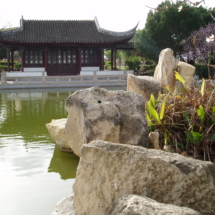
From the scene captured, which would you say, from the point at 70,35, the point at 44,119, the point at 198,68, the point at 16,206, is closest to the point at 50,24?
the point at 70,35

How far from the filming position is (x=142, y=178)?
230cm

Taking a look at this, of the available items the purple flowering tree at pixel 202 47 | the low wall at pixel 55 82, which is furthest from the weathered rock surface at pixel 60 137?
the purple flowering tree at pixel 202 47

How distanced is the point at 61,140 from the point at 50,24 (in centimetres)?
1989

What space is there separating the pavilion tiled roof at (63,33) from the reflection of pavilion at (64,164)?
17.3m

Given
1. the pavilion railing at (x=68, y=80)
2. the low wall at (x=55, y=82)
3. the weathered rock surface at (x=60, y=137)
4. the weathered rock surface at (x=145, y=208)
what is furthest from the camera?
the pavilion railing at (x=68, y=80)

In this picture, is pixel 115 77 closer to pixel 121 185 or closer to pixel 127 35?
pixel 127 35

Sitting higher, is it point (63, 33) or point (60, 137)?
point (63, 33)

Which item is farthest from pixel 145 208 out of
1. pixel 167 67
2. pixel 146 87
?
pixel 167 67

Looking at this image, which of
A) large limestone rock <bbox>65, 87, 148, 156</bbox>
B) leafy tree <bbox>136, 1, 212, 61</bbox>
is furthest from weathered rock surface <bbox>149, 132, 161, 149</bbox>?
leafy tree <bbox>136, 1, 212, 61</bbox>

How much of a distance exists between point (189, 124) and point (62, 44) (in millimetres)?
19543

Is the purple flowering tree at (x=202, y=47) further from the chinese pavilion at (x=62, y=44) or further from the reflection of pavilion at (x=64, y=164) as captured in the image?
the reflection of pavilion at (x=64, y=164)

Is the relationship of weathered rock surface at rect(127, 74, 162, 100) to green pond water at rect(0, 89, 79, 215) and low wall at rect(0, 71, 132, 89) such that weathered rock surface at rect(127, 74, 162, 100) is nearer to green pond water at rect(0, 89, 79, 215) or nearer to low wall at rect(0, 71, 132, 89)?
green pond water at rect(0, 89, 79, 215)

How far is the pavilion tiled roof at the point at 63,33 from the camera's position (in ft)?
71.0

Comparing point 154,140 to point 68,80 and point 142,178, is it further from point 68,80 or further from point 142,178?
point 68,80
